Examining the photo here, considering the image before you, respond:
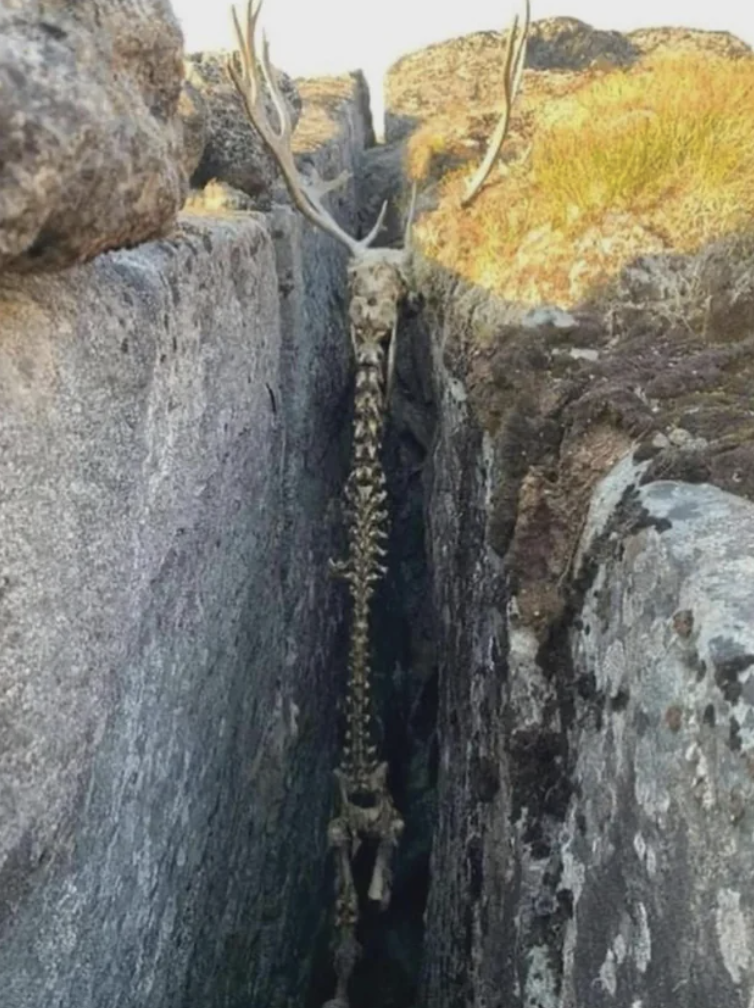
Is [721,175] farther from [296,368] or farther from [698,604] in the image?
[698,604]

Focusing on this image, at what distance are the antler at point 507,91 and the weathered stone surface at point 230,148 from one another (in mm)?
1125

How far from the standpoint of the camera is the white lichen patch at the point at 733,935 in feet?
6.64

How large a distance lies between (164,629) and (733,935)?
2.12 meters

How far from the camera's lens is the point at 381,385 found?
22.2ft

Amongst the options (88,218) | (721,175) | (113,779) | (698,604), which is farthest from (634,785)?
(721,175)

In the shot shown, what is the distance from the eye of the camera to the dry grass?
17.4 ft

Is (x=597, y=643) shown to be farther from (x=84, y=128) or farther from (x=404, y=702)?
(x=404, y=702)

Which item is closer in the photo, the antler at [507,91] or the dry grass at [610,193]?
the dry grass at [610,193]

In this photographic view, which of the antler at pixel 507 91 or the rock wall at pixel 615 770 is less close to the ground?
the antler at pixel 507 91

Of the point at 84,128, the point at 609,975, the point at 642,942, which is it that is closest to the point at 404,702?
the point at 609,975

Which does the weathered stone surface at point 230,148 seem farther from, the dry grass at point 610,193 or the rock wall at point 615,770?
the rock wall at point 615,770

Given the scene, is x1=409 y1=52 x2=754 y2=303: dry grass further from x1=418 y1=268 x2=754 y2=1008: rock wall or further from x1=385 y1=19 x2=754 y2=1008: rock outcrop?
x1=418 y1=268 x2=754 y2=1008: rock wall

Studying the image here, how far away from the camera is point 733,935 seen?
6.77 feet

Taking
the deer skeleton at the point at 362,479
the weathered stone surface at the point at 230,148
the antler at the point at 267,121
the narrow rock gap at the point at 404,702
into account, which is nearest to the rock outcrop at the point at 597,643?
the deer skeleton at the point at 362,479
